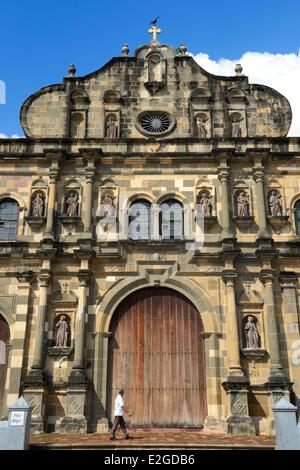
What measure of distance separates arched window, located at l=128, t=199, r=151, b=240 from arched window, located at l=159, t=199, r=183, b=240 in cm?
46

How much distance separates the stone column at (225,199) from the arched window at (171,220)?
1.48m

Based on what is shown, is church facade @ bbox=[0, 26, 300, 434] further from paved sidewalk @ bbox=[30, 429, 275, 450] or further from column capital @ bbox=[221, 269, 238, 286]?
paved sidewalk @ bbox=[30, 429, 275, 450]

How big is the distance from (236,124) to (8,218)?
9078mm

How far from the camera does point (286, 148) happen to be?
61.0 feet

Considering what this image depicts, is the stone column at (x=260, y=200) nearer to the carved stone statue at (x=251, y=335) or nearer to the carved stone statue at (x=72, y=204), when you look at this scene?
the carved stone statue at (x=251, y=335)

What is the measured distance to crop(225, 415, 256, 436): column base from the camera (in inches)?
574

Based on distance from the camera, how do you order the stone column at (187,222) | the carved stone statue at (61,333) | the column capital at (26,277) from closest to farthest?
the carved stone statue at (61,333) → the column capital at (26,277) → the stone column at (187,222)

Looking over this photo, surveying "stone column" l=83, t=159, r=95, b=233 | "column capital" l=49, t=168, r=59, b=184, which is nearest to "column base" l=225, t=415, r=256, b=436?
"stone column" l=83, t=159, r=95, b=233

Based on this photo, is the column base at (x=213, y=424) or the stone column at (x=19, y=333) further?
the stone column at (x=19, y=333)

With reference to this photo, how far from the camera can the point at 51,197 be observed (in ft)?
58.5

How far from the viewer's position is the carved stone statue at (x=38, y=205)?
17766 mm

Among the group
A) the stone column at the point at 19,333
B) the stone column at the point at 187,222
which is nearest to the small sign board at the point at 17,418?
the stone column at the point at 19,333

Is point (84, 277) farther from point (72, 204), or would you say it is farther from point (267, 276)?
point (267, 276)
